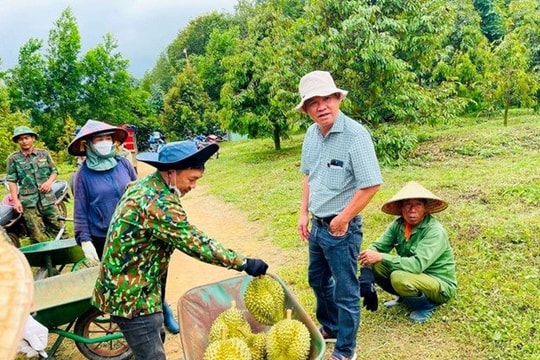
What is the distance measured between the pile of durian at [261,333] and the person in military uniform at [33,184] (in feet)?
13.3

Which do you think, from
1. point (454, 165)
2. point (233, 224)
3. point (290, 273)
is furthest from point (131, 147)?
point (290, 273)

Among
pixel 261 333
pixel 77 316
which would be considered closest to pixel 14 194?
pixel 77 316

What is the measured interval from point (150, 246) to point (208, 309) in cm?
93

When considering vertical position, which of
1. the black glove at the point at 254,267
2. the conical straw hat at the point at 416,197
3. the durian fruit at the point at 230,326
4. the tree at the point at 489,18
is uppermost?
the tree at the point at 489,18

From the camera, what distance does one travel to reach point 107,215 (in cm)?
364

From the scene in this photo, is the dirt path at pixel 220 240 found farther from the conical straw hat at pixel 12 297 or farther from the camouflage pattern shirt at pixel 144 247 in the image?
the conical straw hat at pixel 12 297

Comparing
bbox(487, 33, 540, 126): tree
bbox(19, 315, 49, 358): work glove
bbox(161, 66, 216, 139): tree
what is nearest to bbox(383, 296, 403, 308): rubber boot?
bbox(19, 315, 49, 358): work glove

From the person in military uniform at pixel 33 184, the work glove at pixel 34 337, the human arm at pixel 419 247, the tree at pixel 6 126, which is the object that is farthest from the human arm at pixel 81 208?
the tree at pixel 6 126

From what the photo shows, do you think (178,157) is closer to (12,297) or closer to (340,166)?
(340,166)

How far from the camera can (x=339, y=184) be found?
2.80 m

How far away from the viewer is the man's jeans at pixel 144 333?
238 cm

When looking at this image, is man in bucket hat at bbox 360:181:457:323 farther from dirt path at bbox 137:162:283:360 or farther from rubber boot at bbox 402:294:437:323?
dirt path at bbox 137:162:283:360

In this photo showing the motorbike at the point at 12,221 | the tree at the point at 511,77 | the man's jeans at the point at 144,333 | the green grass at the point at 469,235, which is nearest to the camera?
the man's jeans at the point at 144,333

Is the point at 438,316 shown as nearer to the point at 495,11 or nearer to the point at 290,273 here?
the point at 290,273
